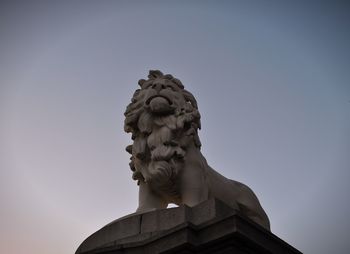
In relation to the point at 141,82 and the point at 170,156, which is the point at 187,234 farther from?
the point at 141,82

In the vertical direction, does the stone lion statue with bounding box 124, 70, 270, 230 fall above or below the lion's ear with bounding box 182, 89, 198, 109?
below

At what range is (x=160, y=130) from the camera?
759cm

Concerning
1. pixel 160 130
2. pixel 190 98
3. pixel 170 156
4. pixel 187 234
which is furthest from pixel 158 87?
pixel 187 234

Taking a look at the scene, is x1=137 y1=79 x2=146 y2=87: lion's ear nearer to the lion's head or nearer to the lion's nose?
the lion's head

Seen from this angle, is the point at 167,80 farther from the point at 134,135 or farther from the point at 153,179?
the point at 153,179

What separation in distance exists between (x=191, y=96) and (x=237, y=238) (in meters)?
3.25

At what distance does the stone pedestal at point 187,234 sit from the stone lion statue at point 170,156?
853 mm

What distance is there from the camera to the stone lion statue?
7.32 meters

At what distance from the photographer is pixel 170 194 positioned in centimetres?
755

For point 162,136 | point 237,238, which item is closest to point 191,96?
point 162,136

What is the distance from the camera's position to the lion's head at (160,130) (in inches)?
289

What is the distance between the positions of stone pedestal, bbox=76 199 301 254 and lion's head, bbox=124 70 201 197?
1036 mm

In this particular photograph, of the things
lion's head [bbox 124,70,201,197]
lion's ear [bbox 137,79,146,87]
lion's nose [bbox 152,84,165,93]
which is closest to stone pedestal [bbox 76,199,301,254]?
lion's head [bbox 124,70,201,197]

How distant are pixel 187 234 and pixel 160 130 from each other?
7.73 ft
